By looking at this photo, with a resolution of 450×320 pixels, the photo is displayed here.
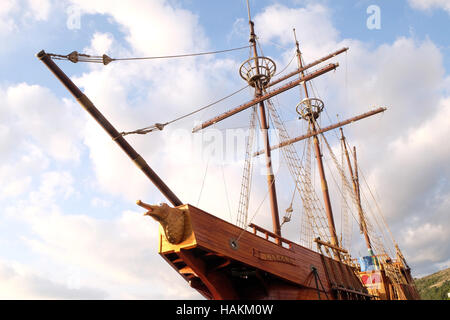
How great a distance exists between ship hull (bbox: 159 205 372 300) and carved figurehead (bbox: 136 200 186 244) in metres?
0.13

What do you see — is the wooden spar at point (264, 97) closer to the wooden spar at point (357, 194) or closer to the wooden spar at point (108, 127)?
the wooden spar at point (108, 127)

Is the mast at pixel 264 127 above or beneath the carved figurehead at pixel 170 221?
above

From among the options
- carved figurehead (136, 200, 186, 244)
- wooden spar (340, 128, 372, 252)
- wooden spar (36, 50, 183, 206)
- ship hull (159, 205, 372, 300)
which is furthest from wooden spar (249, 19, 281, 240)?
wooden spar (340, 128, 372, 252)

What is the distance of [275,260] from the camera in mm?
8141

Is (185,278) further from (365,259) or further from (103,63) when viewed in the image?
(365,259)

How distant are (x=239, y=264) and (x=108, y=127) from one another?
4.40 meters

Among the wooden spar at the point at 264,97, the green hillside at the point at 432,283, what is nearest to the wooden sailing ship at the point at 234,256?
the wooden spar at the point at 264,97

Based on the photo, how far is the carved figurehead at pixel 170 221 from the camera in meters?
6.45

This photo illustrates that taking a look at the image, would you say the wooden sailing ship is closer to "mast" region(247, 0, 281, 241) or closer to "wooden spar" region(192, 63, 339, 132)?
"mast" region(247, 0, 281, 241)

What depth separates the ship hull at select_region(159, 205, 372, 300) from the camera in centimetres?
685

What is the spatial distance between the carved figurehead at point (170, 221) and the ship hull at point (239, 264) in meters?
0.13

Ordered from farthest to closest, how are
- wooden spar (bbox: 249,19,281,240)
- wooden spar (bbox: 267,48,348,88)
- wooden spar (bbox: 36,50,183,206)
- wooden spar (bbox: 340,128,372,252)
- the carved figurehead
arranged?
1. wooden spar (bbox: 340,128,372,252)
2. wooden spar (bbox: 267,48,348,88)
3. wooden spar (bbox: 249,19,281,240)
4. wooden spar (bbox: 36,50,183,206)
5. the carved figurehead

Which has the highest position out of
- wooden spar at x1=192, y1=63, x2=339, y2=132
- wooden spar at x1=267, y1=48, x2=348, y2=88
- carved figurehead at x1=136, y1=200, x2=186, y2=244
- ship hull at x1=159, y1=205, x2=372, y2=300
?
wooden spar at x1=267, y1=48, x2=348, y2=88
